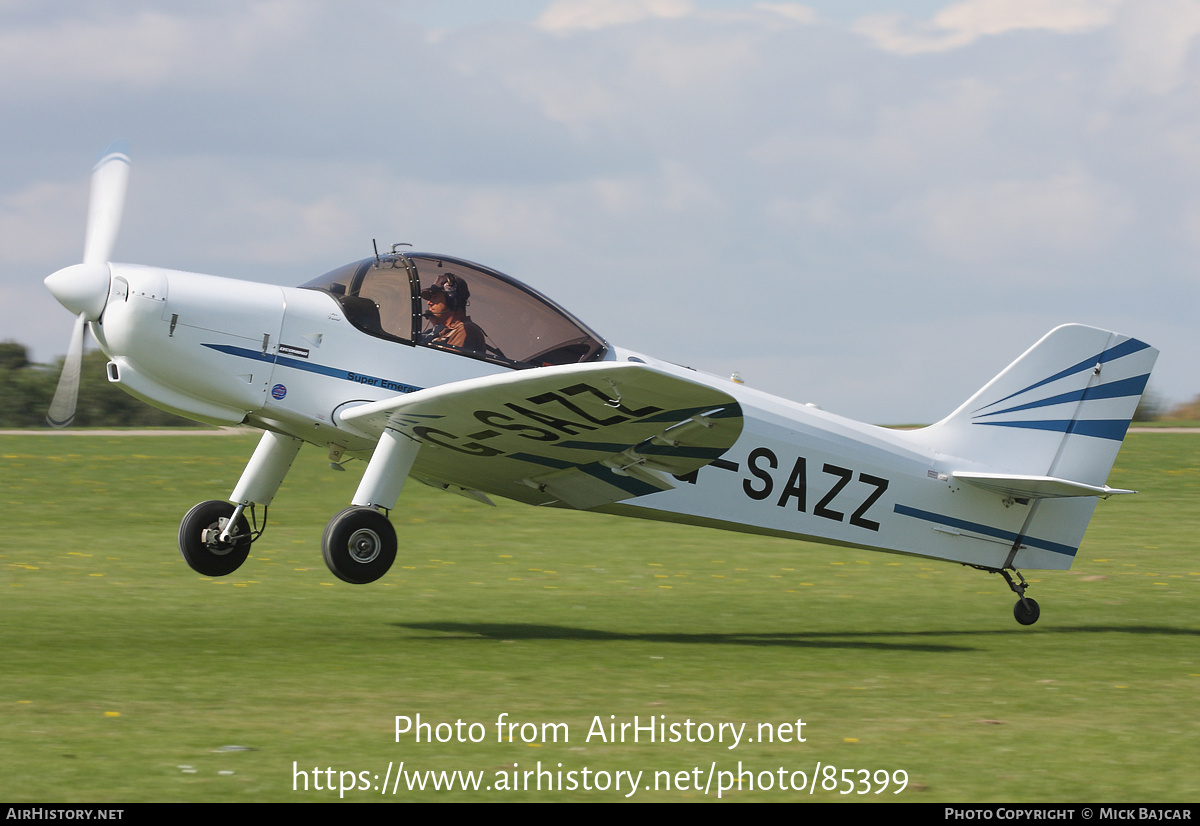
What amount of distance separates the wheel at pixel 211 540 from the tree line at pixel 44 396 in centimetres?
1791

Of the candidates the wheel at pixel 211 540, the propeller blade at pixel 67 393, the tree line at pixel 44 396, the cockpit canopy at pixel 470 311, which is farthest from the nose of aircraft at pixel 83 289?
the tree line at pixel 44 396

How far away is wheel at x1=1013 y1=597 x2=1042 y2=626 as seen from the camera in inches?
423

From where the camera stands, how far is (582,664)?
818 centimetres

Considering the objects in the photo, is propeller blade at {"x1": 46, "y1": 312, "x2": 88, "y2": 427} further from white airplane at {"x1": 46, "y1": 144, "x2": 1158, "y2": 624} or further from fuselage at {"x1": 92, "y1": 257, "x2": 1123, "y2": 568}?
fuselage at {"x1": 92, "y1": 257, "x2": 1123, "y2": 568}

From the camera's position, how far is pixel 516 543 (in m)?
15.6

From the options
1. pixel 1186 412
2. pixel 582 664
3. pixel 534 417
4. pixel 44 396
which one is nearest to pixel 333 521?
pixel 534 417

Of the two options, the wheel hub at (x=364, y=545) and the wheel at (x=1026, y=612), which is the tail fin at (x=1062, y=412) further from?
the wheel hub at (x=364, y=545)

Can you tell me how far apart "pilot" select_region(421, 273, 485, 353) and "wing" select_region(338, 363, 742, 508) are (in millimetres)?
725

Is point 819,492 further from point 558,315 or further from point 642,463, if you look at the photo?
point 558,315

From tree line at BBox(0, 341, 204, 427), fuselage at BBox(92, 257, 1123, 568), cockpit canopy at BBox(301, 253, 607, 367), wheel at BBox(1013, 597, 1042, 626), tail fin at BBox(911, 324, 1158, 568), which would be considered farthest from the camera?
tree line at BBox(0, 341, 204, 427)

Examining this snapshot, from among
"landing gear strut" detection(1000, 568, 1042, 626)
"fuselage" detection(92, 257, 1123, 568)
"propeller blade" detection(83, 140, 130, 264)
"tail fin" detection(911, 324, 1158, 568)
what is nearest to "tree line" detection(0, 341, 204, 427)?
"propeller blade" detection(83, 140, 130, 264)
